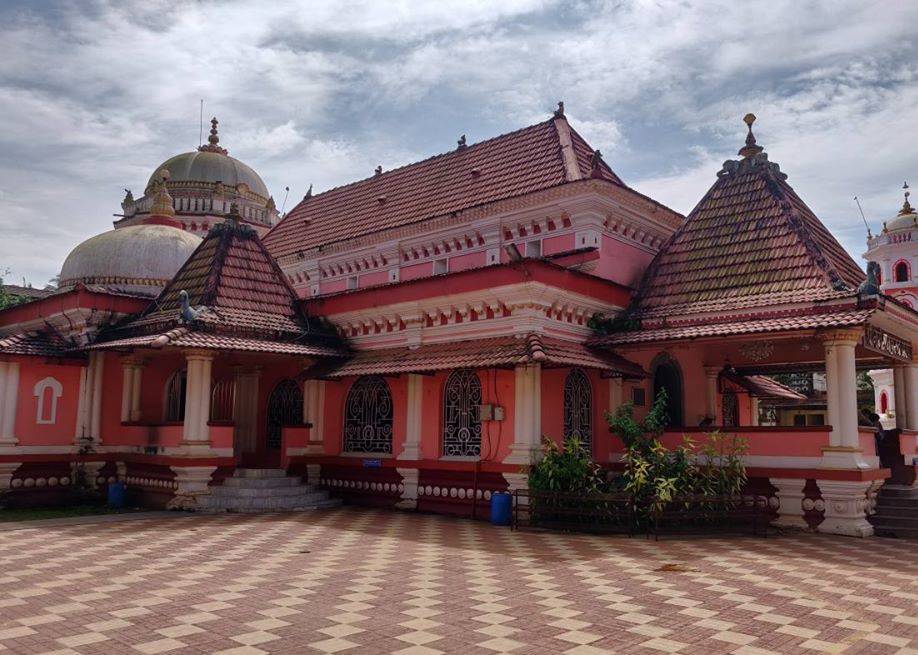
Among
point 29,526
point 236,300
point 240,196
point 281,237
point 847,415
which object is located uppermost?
point 240,196

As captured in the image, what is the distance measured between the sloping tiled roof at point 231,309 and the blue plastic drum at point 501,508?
4.78 meters

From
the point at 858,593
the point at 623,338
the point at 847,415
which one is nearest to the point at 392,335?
the point at 623,338

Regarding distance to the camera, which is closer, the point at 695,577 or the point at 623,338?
the point at 695,577

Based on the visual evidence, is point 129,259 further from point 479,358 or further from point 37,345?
point 479,358

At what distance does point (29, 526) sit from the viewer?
11.3 metres

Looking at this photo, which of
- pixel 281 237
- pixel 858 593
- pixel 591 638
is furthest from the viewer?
pixel 281 237

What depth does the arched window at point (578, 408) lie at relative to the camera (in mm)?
13062

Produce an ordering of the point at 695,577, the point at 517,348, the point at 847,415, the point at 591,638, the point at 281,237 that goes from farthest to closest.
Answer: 1. the point at 281,237
2. the point at 517,348
3. the point at 847,415
4. the point at 695,577
5. the point at 591,638

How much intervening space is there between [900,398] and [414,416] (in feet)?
31.6

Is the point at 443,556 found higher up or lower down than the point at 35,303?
lower down

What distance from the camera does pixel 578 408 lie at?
1327 cm

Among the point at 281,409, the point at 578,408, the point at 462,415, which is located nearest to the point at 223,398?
the point at 281,409

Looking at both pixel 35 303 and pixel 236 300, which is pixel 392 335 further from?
pixel 35 303

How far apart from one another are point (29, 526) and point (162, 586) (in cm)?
566
